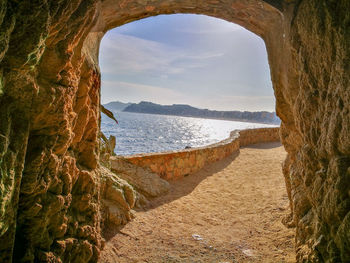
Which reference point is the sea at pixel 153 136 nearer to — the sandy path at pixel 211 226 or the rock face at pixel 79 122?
the sandy path at pixel 211 226

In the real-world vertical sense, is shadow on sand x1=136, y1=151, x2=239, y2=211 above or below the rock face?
below

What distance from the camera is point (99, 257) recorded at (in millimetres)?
2977

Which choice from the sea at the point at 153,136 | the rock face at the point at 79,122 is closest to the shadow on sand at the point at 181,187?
the rock face at the point at 79,122

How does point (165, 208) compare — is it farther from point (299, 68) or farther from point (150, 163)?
point (299, 68)

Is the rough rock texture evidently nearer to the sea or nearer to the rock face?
the rock face

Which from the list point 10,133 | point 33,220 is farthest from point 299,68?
point 33,220

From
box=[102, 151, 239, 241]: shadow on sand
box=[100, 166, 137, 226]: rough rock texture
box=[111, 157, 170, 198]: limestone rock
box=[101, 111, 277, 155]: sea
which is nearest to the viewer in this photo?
box=[102, 151, 239, 241]: shadow on sand

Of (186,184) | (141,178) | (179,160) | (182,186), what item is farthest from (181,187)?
(141,178)

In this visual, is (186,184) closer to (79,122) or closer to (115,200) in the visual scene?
(115,200)

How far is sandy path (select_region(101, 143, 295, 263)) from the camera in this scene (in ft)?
10.9

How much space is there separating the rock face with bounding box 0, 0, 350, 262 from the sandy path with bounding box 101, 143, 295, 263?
65 centimetres

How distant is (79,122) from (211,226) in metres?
3.10

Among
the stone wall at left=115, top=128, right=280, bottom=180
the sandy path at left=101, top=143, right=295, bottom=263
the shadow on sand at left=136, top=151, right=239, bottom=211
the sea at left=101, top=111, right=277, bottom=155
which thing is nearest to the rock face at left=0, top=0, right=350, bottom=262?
the sandy path at left=101, top=143, right=295, bottom=263

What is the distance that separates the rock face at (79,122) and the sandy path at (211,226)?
0.65m
